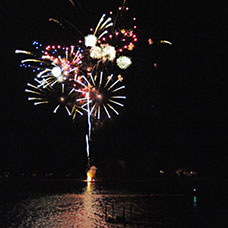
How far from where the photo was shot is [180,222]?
12.8 metres

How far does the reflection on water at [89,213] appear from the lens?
12688mm

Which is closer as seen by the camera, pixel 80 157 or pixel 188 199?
pixel 188 199

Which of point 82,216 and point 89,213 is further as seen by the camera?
point 89,213

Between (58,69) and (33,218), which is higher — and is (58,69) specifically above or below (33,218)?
above

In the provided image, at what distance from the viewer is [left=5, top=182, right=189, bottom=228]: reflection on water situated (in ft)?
41.6

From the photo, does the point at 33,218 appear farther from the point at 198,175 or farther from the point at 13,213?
the point at 198,175

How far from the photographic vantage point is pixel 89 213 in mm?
15273

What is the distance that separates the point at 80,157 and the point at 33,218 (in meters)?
36.2

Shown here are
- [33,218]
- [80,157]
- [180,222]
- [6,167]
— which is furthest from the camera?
[80,157]

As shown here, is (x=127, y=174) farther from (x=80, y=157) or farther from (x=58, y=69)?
(x=58, y=69)

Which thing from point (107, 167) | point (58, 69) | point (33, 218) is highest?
point (58, 69)

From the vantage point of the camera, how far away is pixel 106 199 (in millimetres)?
20344

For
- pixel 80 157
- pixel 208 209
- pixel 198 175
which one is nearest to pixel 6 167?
pixel 80 157

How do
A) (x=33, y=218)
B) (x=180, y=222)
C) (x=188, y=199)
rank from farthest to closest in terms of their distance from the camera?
(x=188, y=199), (x=33, y=218), (x=180, y=222)
